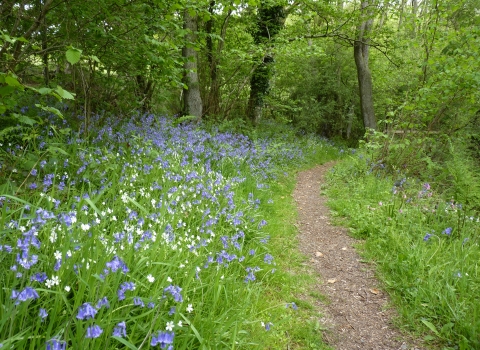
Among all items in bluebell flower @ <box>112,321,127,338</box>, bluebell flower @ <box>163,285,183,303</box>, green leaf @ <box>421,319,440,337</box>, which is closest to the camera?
bluebell flower @ <box>112,321,127,338</box>

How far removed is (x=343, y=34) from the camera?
12.7 m

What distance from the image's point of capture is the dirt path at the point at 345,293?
113 inches

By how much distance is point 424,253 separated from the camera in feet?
12.4

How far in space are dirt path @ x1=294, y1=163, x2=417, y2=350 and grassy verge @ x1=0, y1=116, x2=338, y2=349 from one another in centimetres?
27

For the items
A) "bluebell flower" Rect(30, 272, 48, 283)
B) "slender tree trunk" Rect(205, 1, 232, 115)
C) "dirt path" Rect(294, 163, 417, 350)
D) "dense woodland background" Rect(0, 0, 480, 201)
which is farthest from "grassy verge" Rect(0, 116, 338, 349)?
"slender tree trunk" Rect(205, 1, 232, 115)

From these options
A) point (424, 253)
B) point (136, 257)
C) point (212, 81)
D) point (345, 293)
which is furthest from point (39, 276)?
point (212, 81)

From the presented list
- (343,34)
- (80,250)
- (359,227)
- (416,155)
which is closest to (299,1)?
(343,34)

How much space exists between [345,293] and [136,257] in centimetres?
236

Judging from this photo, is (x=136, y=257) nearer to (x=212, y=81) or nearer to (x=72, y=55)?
(x=72, y=55)

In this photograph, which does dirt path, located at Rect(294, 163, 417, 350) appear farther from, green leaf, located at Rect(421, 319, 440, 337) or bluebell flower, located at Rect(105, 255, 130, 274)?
bluebell flower, located at Rect(105, 255, 130, 274)

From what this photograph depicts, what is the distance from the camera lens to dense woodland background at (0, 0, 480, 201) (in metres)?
4.29

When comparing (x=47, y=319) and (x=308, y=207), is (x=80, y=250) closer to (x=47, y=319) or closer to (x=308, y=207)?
(x=47, y=319)

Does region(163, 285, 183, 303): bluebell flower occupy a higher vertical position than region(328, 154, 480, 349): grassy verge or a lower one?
higher

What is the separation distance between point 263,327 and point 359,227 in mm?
2953
